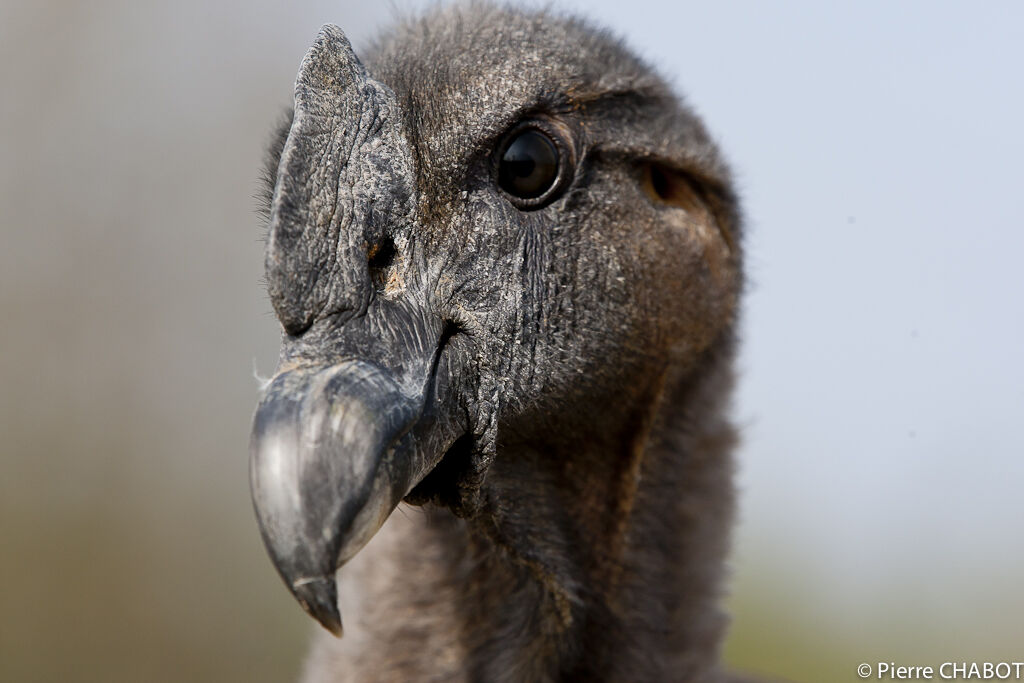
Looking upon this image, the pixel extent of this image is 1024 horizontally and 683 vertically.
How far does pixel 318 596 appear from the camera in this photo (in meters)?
2.20

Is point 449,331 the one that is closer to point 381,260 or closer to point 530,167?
point 381,260

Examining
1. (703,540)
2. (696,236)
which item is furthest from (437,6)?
(703,540)

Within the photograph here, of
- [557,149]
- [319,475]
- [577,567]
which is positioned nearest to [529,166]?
[557,149]

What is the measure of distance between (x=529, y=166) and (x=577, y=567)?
1.28 meters

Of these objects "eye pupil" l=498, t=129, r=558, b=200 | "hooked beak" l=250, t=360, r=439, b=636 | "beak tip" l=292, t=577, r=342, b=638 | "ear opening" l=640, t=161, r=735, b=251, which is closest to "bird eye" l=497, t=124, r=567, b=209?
"eye pupil" l=498, t=129, r=558, b=200

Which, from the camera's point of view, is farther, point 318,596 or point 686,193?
point 686,193

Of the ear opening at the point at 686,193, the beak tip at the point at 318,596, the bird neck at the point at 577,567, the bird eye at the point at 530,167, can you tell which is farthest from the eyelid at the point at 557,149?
the beak tip at the point at 318,596

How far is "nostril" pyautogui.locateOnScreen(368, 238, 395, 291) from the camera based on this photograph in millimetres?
2547

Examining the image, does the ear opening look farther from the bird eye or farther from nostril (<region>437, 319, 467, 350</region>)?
nostril (<region>437, 319, 467, 350</region>)

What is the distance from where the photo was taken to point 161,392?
508 inches

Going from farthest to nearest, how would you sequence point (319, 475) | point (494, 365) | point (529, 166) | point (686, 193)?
point (686, 193)
point (529, 166)
point (494, 365)
point (319, 475)

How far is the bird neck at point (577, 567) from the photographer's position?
3277 millimetres

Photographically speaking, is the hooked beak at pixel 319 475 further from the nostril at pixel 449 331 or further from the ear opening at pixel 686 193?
the ear opening at pixel 686 193

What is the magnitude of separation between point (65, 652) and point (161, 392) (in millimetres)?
3181
